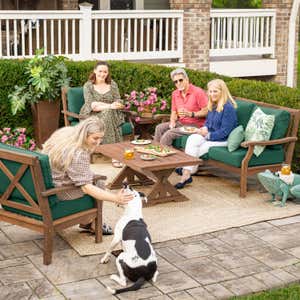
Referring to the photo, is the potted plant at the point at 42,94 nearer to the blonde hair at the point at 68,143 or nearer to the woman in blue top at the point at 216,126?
the woman in blue top at the point at 216,126

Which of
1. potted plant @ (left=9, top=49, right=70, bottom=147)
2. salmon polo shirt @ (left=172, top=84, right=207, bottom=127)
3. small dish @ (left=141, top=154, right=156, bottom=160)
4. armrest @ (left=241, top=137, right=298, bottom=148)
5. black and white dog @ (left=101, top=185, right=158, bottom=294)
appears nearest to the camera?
black and white dog @ (left=101, top=185, right=158, bottom=294)

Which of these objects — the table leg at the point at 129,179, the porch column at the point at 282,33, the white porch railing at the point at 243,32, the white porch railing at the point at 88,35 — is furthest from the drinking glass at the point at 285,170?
the porch column at the point at 282,33

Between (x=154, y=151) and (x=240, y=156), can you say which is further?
(x=240, y=156)

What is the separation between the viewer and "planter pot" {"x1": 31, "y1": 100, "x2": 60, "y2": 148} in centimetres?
1116

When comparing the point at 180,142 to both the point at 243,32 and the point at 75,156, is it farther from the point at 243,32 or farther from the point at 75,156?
the point at 243,32

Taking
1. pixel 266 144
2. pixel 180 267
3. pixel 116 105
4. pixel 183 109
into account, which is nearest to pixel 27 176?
pixel 180 267

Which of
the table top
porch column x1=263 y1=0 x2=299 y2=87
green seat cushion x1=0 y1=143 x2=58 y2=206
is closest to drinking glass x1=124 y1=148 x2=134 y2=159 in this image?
the table top

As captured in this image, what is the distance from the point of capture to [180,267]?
256 inches

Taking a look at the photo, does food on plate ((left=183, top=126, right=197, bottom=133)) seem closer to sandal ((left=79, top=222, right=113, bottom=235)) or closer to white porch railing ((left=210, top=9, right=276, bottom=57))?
sandal ((left=79, top=222, right=113, bottom=235))

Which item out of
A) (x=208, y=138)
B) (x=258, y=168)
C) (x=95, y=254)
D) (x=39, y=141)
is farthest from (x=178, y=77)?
(x=95, y=254)

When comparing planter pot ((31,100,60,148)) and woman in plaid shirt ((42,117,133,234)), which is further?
planter pot ((31,100,60,148))

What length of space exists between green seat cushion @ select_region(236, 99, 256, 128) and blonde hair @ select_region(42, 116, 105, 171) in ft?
9.72

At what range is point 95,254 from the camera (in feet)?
22.2

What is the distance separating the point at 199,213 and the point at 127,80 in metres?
4.16
